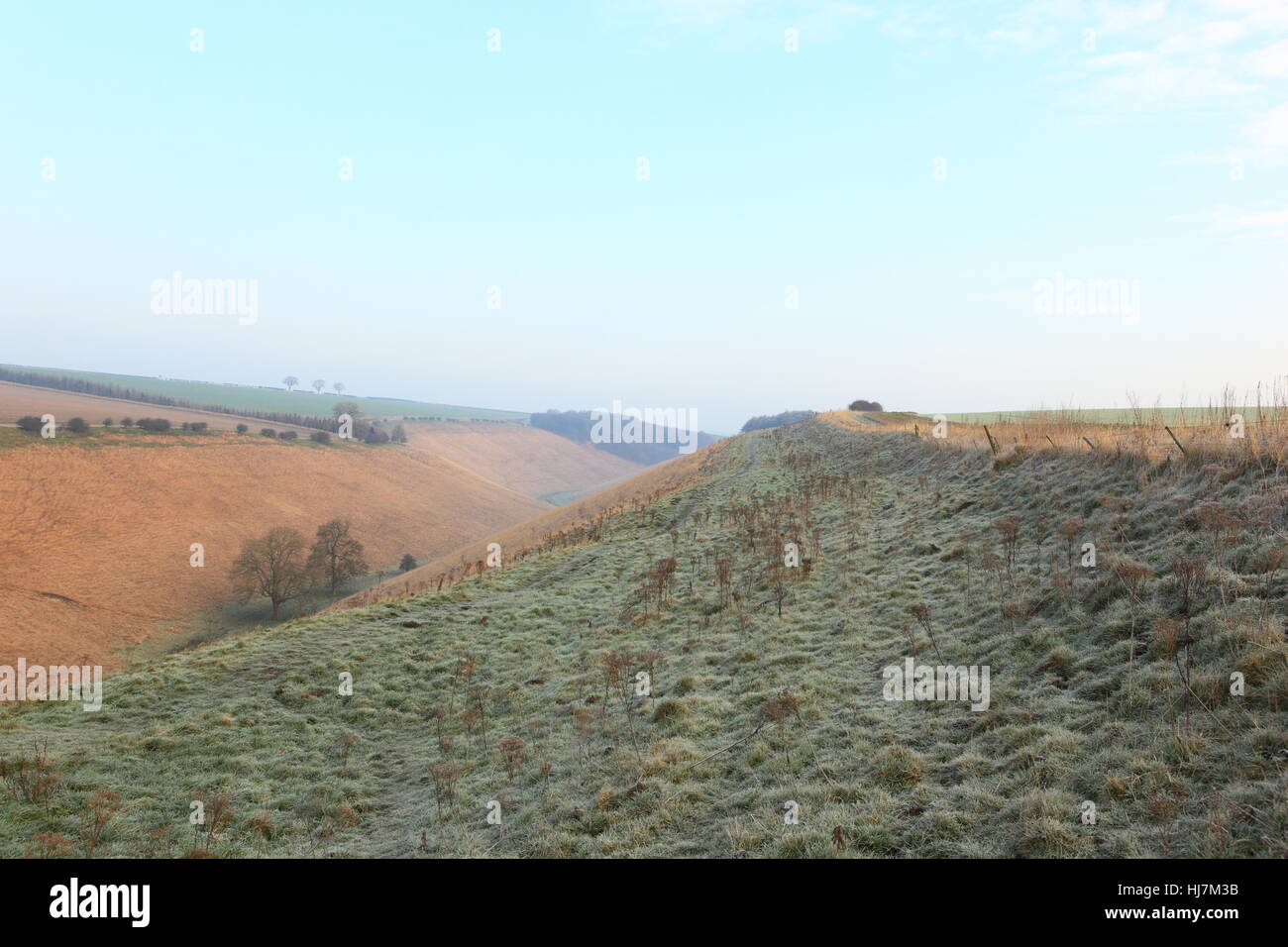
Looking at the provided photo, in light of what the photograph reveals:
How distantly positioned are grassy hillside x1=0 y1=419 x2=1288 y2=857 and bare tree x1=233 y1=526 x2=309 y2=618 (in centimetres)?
3418

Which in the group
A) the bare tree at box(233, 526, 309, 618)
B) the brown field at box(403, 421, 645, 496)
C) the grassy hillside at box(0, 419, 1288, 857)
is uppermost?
the brown field at box(403, 421, 645, 496)

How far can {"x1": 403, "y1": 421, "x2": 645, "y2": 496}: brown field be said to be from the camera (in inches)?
5945

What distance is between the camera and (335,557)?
4984cm

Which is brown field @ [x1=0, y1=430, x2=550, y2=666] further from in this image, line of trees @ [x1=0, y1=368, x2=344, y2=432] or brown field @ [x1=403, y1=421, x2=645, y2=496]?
brown field @ [x1=403, y1=421, x2=645, y2=496]

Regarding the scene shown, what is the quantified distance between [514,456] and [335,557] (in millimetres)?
123220

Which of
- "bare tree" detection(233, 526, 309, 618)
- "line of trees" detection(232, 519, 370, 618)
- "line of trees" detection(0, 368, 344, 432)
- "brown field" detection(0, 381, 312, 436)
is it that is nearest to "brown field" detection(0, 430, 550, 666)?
"bare tree" detection(233, 526, 309, 618)

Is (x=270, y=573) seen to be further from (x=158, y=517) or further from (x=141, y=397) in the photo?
(x=141, y=397)

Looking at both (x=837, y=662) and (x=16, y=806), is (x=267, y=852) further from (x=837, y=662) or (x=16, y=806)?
(x=837, y=662)

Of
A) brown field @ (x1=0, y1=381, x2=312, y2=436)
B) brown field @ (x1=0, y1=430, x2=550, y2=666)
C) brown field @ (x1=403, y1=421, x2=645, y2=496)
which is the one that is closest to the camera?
brown field @ (x1=0, y1=430, x2=550, y2=666)

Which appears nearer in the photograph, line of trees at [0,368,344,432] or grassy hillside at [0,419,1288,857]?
grassy hillside at [0,419,1288,857]

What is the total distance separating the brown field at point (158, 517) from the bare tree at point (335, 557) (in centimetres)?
851

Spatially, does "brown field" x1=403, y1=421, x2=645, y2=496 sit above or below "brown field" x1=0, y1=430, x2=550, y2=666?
above

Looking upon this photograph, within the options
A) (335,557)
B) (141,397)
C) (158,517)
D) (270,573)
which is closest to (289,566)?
(270,573)
